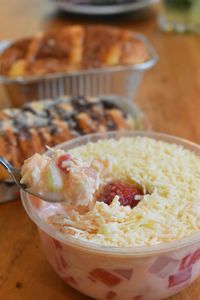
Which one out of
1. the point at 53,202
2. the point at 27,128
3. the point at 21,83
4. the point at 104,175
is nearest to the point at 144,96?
the point at 21,83

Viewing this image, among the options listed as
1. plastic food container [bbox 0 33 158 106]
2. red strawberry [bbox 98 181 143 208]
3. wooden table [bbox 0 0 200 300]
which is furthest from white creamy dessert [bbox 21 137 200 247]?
plastic food container [bbox 0 33 158 106]

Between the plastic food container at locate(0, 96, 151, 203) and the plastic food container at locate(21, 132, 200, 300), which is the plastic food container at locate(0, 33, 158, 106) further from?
the plastic food container at locate(21, 132, 200, 300)

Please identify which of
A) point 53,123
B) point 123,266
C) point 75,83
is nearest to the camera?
point 123,266

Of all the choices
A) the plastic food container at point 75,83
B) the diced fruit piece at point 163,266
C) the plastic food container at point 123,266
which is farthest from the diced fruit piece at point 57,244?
the plastic food container at point 75,83

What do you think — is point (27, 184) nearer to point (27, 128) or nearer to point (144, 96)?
point (27, 128)

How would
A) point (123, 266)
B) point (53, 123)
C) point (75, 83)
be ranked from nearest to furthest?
point (123, 266) → point (53, 123) → point (75, 83)

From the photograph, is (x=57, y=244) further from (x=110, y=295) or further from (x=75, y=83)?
(x=75, y=83)

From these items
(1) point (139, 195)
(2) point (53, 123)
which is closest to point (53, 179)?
(1) point (139, 195)

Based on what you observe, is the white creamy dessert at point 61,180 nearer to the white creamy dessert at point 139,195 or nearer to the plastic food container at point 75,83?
the white creamy dessert at point 139,195
